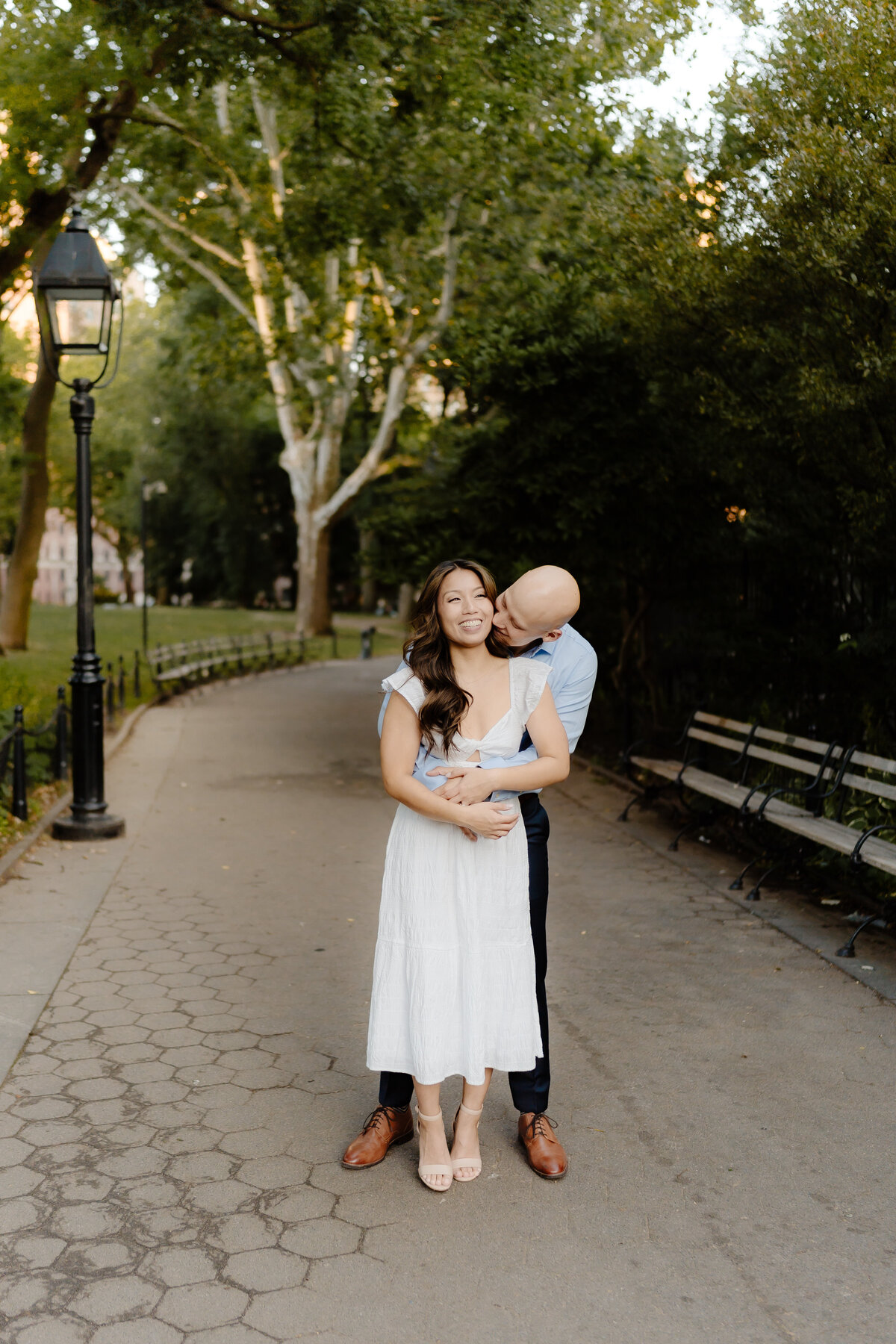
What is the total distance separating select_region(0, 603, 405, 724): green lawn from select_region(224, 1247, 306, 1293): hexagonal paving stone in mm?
6688

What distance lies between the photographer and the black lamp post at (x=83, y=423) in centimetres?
845

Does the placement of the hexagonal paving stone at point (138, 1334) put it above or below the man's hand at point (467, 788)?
below

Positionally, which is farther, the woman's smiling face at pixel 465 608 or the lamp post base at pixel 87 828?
the lamp post base at pixel 87 828

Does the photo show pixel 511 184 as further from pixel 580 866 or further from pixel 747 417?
pixel 580 866

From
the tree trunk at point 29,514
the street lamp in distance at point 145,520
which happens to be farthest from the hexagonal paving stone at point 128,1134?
the street lamp in distance at point 145,520

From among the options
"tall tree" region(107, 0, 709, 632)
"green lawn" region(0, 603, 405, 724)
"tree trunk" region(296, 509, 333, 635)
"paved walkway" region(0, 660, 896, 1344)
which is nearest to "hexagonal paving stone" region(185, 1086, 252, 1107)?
"paved walkway" region(0, 660, 896, 1344)

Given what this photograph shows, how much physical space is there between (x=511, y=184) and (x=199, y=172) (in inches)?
256

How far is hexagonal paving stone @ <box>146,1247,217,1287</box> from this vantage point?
10.6ft

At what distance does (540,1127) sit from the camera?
3.96 m

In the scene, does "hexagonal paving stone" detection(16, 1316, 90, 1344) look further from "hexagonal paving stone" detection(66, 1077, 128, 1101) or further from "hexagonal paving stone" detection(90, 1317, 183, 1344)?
"hexagonal paving stone" detection(66, 1077, 128, 1101)

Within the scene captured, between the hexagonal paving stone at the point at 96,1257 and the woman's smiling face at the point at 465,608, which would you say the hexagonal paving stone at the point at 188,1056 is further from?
the woman's smiling face at the point at 465,608

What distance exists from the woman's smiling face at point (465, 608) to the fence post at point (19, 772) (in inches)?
226

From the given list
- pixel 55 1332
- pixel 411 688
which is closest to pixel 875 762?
pixel 411 688

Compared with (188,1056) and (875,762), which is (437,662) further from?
(875,762)
